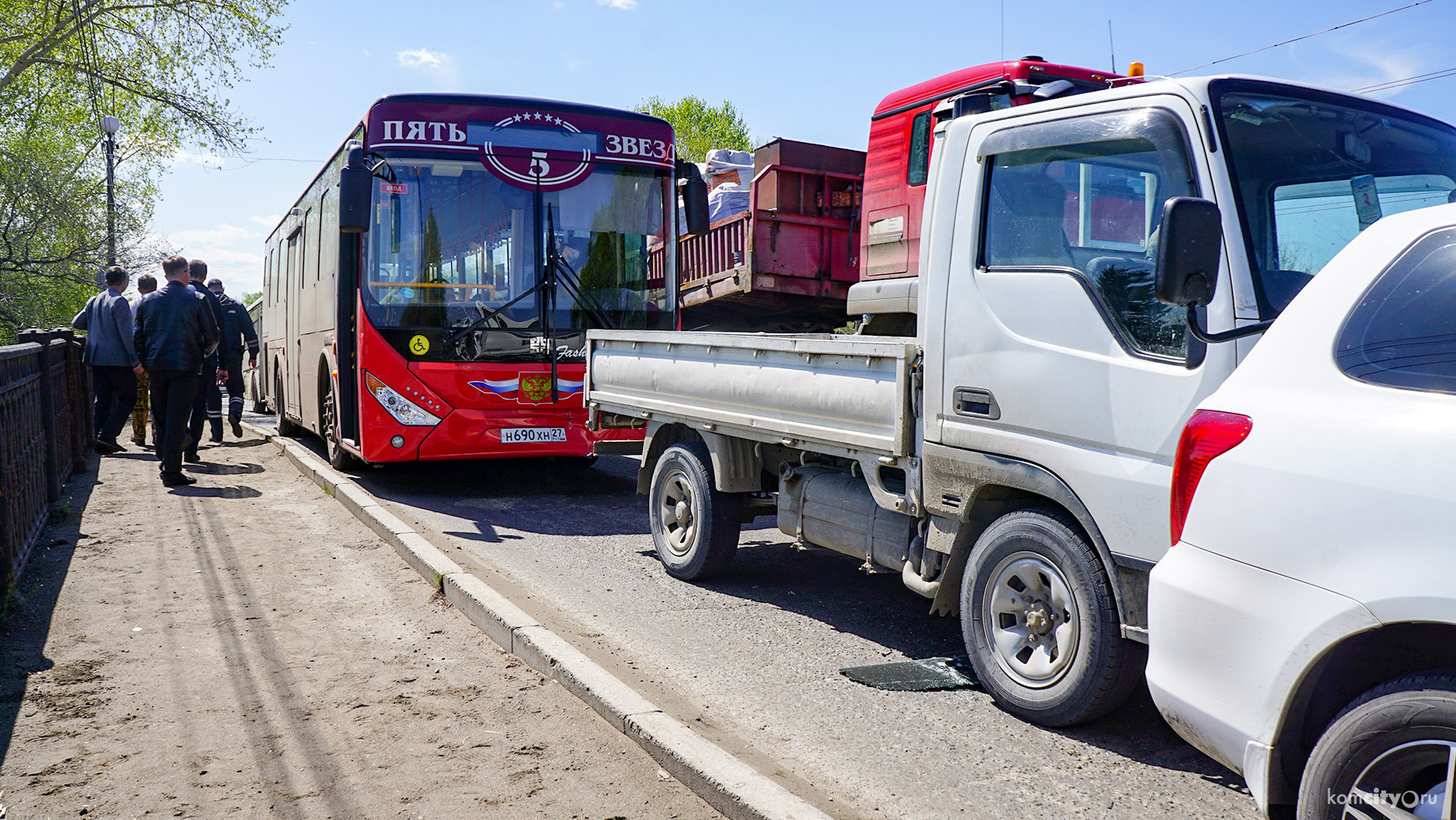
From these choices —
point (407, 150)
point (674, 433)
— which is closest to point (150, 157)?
point (407, 150)

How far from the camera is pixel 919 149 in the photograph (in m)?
8.72

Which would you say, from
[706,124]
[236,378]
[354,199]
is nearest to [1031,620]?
[354,199]

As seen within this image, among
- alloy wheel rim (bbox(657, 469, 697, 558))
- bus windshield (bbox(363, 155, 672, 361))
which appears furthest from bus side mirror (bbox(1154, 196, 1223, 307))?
bus windshield (bbox(363, 155, 672, 361))

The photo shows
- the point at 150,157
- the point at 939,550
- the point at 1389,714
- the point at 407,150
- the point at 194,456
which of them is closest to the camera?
the point at 1389,714

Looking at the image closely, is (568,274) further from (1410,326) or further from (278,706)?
(1410,326)

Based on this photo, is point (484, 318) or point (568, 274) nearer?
point (484, 318)

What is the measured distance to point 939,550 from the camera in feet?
13.9

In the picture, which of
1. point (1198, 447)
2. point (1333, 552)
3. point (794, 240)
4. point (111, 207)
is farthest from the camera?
point (111, 207)

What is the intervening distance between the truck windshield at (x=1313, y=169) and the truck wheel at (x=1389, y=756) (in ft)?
4.68

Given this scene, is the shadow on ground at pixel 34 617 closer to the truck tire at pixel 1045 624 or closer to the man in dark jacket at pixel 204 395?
the man in dark jacket at pixel 204 395

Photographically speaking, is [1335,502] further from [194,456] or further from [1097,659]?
[194,456]

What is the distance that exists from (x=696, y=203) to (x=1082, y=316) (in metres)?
5.86

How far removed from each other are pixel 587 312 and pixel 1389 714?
7524 mm

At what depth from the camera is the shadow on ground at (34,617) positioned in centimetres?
407
